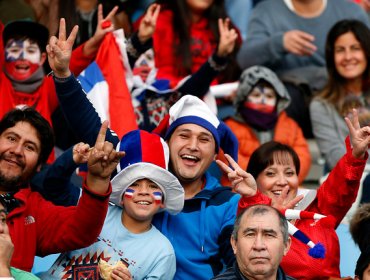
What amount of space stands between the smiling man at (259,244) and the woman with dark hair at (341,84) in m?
2.50

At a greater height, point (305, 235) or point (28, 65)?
point (28, 65)

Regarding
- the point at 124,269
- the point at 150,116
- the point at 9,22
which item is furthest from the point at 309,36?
the point at 124,269

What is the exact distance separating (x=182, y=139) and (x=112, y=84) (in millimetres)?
1140

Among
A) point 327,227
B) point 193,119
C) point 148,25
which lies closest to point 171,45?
point 148,25

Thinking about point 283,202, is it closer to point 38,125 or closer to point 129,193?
point 129,193

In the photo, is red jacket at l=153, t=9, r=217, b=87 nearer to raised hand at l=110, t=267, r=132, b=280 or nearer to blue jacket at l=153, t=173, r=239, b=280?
blue jacket at l=153, t=173, r=239, b=280

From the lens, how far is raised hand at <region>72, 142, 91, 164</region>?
5.62m

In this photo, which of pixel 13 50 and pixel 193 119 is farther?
pixel 13 50

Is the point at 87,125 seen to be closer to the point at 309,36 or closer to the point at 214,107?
the point at 214,107

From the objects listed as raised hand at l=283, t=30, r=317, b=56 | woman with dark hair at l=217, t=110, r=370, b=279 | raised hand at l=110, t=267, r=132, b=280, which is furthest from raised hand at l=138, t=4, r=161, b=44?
raised hand at l=110, t=267, r=132, b=280

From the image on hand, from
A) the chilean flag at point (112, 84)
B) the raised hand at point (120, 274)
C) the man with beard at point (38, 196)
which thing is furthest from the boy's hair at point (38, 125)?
the chilean flag at point (112, 84)

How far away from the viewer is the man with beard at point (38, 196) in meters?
5.37

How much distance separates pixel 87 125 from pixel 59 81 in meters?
0.32

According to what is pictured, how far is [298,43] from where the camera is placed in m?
8.23
